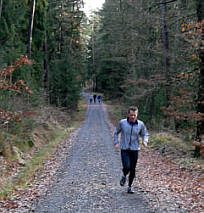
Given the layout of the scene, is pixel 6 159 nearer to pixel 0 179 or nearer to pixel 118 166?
pixel 0 179

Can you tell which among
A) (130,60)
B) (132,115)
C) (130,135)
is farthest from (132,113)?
(130,60)

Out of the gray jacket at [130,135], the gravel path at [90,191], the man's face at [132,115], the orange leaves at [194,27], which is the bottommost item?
the gravel path at [90,191]

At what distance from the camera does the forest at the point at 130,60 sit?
12148mm

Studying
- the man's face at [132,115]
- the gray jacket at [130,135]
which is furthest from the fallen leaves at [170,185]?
Answer: the man's face at [132,115]

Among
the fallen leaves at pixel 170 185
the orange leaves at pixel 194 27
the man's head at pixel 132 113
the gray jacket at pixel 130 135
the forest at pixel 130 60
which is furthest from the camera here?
the forest at pixel 130 60

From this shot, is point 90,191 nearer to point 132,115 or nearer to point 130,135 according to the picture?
point 130,135

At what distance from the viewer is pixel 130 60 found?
2553 cm

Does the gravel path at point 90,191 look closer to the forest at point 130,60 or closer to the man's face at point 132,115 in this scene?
the man's face at point 132,115

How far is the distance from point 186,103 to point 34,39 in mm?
16746

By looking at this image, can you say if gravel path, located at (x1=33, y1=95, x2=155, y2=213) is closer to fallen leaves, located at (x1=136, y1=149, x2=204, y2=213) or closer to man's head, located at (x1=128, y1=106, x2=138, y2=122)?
fallen leaves, located at (x1=136, y1=149, x2=204, y2=213)

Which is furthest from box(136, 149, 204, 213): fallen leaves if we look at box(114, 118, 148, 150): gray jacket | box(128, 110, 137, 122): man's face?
box(128, 110, 137, 122): man's face

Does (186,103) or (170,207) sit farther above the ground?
(186,103)

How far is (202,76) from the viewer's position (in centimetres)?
1169

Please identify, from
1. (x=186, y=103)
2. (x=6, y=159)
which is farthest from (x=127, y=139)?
(x=186, y=103)
